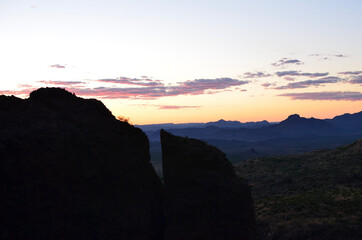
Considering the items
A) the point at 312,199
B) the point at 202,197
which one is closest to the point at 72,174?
the point at 202,197

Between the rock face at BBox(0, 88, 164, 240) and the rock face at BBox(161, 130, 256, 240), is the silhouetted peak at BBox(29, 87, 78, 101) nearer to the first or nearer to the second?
the rock face at BBox(0, 88, 164, 240)

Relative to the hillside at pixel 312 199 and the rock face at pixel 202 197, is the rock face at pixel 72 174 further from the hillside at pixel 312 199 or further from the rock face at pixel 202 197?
the hillside at pixel 312 199

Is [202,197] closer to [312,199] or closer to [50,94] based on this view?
[50,94]

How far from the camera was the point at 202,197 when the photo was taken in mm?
18781

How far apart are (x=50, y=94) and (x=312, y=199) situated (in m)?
31.9

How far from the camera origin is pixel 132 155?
1930 cm

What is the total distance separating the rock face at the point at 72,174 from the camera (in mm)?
15922

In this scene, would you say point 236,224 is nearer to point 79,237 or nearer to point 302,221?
point 79,237

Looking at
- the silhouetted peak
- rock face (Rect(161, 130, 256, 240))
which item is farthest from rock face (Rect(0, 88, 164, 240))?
rock face (Rect(161, 130, 256, 240))

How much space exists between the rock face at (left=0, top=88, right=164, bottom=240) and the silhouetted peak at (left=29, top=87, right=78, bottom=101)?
0.06 m

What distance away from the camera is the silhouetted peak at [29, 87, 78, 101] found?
63.8ft

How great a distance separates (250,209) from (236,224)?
1517 millimetres

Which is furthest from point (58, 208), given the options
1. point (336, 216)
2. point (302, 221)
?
point (336, 216)

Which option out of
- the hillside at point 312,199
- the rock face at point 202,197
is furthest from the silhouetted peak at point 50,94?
the hillside at point 312,199
